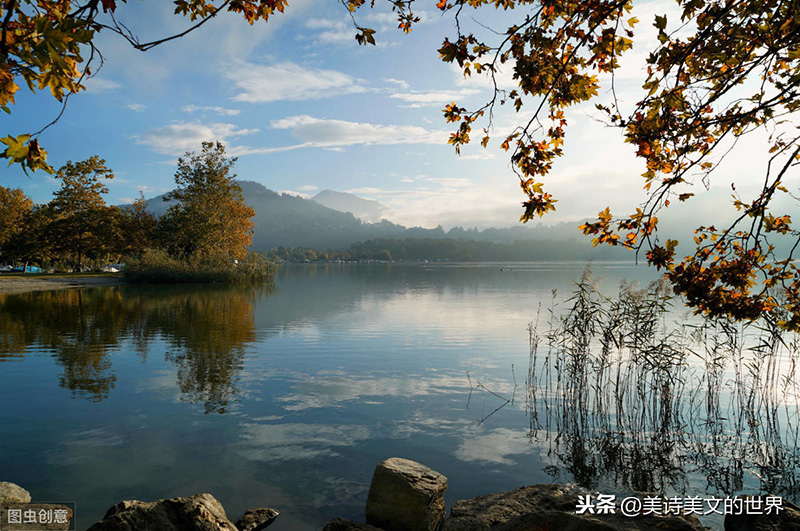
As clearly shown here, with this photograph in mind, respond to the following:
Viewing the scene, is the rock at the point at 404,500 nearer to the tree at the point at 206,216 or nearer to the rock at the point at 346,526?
the rock at the point at 346,526

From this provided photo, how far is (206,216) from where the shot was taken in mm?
59000

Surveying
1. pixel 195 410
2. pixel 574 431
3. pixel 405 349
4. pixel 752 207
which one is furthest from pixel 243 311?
pixel 752 207

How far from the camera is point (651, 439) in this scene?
9.63 metres

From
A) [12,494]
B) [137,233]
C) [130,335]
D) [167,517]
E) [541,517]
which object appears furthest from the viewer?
[137,233]

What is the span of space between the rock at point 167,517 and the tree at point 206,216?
5702 cm

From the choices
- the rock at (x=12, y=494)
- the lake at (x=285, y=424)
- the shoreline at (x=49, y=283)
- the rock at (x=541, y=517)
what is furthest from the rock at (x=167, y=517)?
the shoreline at (x=49, y=283)

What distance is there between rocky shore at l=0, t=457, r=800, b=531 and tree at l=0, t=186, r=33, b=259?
67903 mm

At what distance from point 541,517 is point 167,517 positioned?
429cm

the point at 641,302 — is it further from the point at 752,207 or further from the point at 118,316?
→ the point at 118,316

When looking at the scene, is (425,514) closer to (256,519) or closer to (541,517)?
(541,517)

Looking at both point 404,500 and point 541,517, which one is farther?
point 404,500

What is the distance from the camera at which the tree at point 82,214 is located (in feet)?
178

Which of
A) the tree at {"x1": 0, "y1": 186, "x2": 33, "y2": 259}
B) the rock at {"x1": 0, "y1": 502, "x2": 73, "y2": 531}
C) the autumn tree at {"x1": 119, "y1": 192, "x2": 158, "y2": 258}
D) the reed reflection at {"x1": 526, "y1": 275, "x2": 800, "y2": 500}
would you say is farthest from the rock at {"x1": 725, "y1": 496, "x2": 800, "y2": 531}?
the tree at {"x1": 0, "y1": 186, "x2": 33, "y2": 259}

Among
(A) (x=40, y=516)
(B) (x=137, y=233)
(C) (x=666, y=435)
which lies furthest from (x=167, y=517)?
(B) (x=137, y=233)
